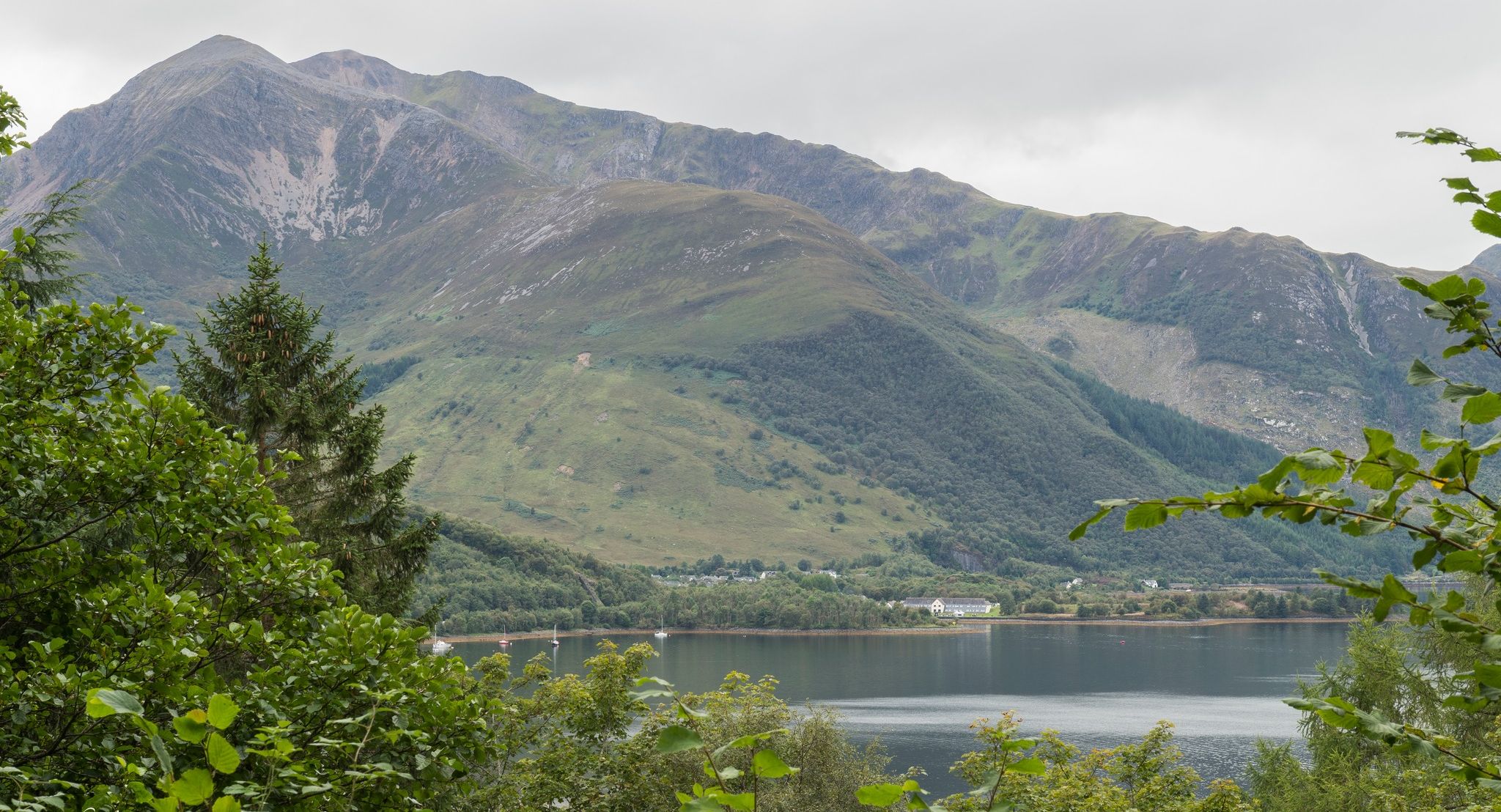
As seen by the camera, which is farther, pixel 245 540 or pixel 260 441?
pixel 260 441

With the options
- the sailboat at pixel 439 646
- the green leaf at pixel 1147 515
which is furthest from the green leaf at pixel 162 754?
the sailboat at pixel 439 646

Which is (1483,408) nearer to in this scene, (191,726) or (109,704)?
(191,726)

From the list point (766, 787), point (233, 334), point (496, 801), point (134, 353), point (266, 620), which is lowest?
point (766, 787)

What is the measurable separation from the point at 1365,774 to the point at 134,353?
33475mm

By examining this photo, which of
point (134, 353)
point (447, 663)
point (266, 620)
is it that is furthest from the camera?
point (266, 620)

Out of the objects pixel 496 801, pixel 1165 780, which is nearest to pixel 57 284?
pixel 496 801

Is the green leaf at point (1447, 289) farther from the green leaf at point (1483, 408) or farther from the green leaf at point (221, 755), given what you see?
the green leaf at point (221, 755)

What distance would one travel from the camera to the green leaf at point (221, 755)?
10.8 ft

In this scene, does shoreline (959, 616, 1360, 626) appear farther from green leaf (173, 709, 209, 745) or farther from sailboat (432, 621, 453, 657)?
green leaf (173, 709, 209, 745)

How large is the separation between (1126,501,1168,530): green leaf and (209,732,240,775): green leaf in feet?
8.32

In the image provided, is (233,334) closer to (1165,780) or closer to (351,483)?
(351,483)

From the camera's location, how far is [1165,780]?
26.3 metres

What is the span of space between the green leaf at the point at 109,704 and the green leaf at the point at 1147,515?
297 centimetres

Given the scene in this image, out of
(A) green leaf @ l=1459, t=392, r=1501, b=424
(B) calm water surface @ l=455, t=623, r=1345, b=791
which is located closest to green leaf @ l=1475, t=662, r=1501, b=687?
(A) green leaf @ l=1459, t=392, r=1501, b=424
